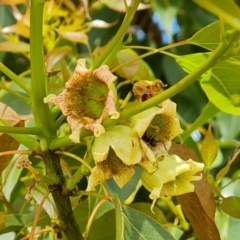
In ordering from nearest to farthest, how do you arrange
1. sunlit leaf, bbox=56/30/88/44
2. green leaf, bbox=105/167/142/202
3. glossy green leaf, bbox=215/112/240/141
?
1. green leaf, bbox=105/167/142/202
2. sunlit leaf, bbox=56/30/88/44
3. glossy green leaf, bbox=215/112/240/141

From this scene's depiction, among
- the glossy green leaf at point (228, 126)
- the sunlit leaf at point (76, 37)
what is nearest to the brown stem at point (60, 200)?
the sunlit leaf at point (76, 37)

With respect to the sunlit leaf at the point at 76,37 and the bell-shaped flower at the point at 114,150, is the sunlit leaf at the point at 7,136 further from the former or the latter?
the sunlit leaf at the point at 76,37

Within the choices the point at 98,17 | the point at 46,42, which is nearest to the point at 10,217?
the point at 46,42

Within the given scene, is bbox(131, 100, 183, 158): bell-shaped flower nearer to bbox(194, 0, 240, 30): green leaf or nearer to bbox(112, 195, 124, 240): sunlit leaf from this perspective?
bbox(112, 195, 124, 240): sunlit leaf

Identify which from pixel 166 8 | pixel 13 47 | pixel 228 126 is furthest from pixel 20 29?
pixel 228 126

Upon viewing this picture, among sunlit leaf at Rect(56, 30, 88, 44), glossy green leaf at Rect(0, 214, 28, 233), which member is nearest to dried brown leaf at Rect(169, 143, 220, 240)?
glossy green leaf at Rect(0, 214, 28, 233)
